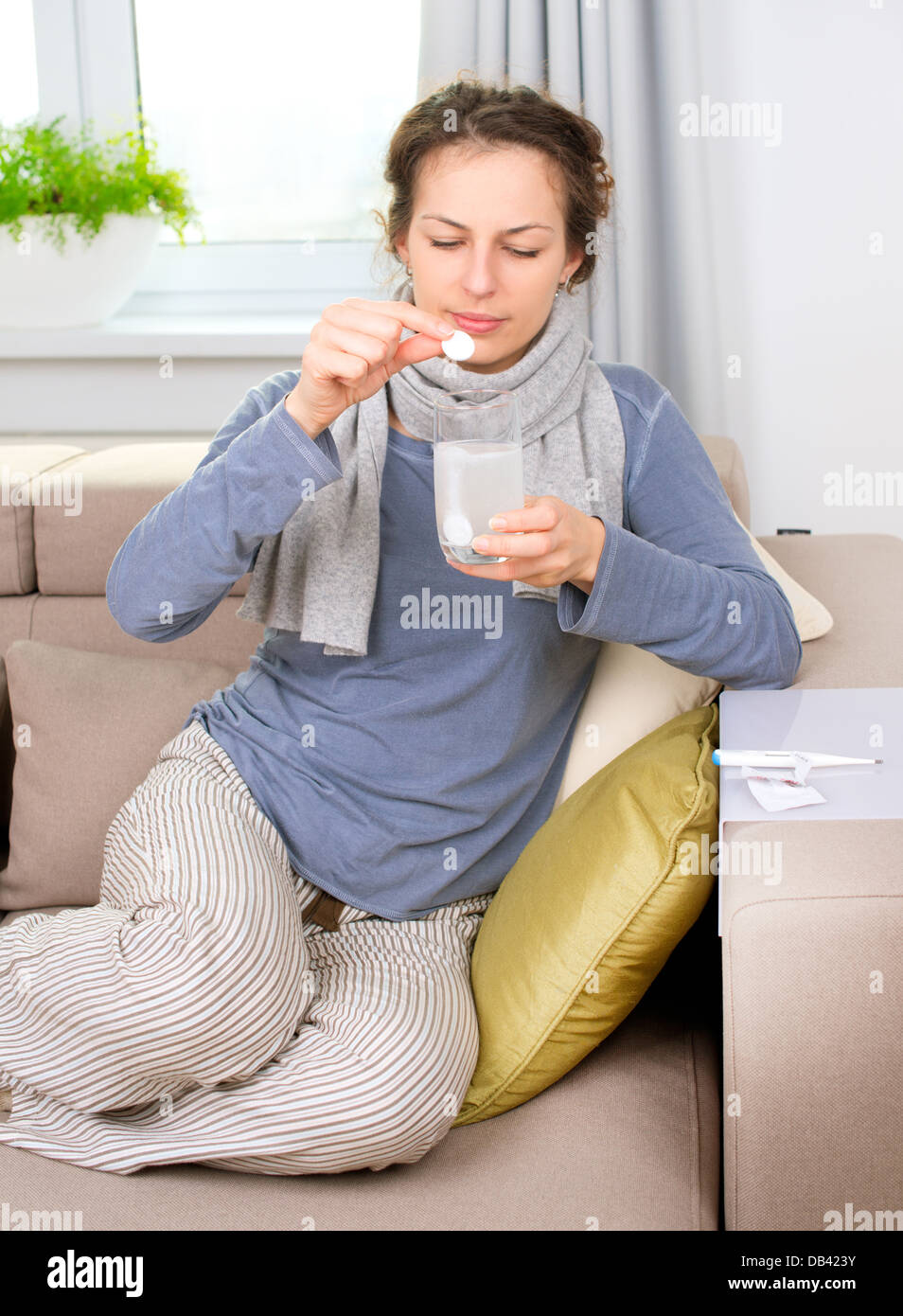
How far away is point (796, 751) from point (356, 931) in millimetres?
498

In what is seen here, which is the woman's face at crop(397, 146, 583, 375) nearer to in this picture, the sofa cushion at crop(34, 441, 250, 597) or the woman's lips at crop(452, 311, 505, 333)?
the woman's lips at crop(452, 311, 505, 333)

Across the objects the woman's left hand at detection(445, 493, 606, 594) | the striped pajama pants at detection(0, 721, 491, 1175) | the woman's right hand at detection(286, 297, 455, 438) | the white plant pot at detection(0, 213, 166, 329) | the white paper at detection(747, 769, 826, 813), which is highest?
the white plant pot at detection(0, 213, 166, 329)

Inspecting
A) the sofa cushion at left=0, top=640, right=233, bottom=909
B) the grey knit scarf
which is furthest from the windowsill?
the grey knit scarf

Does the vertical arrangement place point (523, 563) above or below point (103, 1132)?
above

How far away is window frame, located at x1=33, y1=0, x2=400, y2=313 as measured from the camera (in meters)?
2.73

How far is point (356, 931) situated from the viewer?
4.37 feet

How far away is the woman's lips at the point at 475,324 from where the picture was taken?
1.32 metres

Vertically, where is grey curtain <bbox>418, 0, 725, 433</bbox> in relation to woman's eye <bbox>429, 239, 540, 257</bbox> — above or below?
above

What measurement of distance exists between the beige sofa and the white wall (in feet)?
3.29

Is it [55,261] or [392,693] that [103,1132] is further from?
[55,261]

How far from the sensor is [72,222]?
2.52 m

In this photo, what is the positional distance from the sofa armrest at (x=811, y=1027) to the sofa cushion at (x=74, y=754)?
90 centimetres
